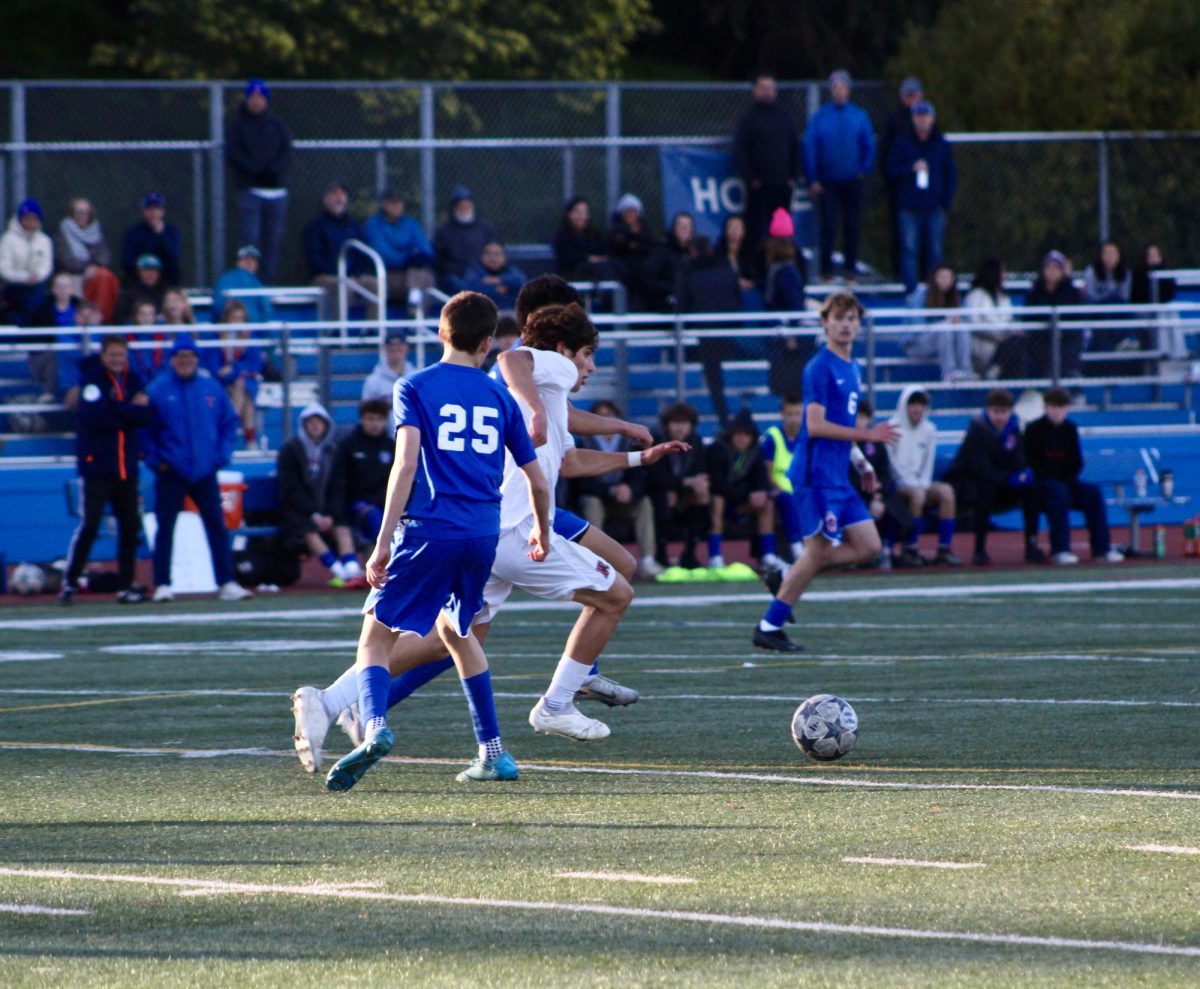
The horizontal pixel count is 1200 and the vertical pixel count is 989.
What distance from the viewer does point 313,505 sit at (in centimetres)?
2028

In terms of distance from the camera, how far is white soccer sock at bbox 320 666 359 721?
27.8 ft

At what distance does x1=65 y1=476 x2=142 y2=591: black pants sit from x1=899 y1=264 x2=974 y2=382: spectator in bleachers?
30.5 ft

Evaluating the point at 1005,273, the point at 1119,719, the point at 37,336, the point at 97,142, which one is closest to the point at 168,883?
the point at 1119,719

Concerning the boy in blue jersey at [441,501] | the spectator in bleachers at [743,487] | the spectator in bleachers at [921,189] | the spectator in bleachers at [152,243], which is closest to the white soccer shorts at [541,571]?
the boy in blue jersey at [441,501]

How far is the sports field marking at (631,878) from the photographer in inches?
251

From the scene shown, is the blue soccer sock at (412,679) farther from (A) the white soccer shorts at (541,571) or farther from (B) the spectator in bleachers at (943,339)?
(B) the spectator in bleachers at (943,339)

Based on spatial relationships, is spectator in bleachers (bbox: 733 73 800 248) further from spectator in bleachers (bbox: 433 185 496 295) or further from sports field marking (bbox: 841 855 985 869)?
sports field marking (bbox: 841 855 985 869)

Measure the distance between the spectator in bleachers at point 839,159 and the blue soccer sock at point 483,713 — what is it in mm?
18060

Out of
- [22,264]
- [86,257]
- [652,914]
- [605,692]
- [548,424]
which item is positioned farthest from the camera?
[86,257]

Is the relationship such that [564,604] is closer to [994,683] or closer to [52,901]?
[994,683]

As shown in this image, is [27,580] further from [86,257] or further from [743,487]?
[743,487]

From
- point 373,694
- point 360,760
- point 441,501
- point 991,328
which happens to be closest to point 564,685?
point 373,694

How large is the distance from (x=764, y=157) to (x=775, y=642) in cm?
1283

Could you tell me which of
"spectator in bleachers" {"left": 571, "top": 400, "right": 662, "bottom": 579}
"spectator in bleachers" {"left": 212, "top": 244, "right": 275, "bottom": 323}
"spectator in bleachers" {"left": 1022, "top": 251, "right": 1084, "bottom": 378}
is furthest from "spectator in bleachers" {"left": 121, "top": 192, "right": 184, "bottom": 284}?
"spectator in bleachers" {"left": 1022, "top": 251, "right": 1084, "bottom": 378}
